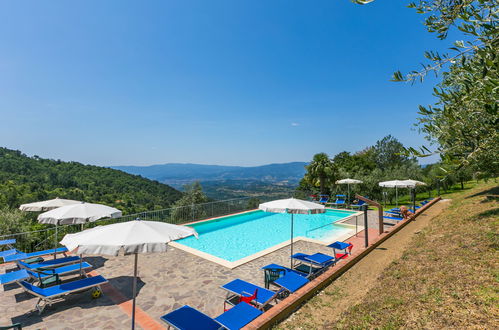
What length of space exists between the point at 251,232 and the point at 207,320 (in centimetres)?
1011

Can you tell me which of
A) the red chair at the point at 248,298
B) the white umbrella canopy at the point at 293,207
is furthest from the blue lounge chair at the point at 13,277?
the white umbrella canopy at the point at 293,207

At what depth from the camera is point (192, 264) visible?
7.79 metres

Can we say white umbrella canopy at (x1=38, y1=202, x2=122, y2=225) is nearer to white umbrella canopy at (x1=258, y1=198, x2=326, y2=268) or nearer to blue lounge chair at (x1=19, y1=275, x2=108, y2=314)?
blue lounge chair at (x1=19, y1=275, x2=108, y2=314)

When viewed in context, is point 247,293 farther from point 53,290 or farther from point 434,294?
point 53,290

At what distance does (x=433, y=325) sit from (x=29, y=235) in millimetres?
12777

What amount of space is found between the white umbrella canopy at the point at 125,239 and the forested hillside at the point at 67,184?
73.6ft

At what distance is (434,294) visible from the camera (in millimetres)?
4059

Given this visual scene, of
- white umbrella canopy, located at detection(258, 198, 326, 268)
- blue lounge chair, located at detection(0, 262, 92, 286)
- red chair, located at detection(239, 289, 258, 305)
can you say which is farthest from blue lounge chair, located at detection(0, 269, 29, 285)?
white umbrella canopy, located at detection(258, 198, 326, 268)

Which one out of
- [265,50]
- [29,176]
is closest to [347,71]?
[265,50]

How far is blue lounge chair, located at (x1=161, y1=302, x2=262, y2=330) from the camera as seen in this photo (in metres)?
3.82

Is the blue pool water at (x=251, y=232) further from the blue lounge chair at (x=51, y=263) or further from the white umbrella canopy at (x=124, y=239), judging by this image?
the white umbrella canopy at (x=124, y=239)

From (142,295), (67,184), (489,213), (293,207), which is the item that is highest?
(293,207)

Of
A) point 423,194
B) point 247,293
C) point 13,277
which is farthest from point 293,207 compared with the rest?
point 423,194

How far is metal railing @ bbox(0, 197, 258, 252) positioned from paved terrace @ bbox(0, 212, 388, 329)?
5.70ft
